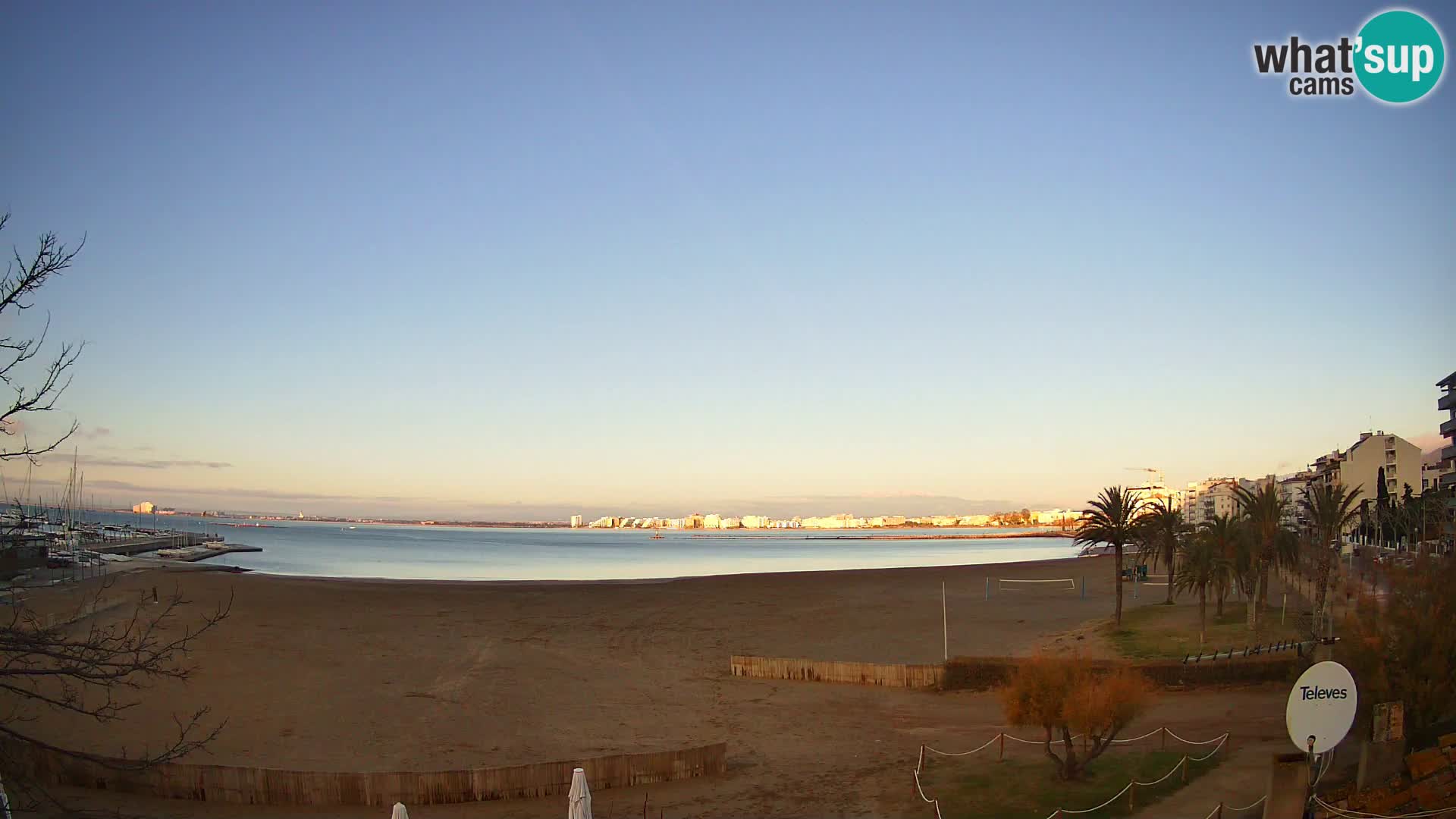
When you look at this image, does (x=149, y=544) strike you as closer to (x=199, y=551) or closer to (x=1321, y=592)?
→ (x=199, y=551)

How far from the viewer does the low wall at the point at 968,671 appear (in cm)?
2120

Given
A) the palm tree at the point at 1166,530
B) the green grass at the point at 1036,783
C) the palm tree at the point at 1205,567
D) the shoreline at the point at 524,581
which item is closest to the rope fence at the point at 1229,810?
the green grass at the point at 1036,783

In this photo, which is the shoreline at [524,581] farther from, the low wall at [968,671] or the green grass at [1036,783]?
the green grass at [1036,783]

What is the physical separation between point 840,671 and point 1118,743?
28.3 feet

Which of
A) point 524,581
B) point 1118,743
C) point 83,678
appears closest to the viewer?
point 83,678

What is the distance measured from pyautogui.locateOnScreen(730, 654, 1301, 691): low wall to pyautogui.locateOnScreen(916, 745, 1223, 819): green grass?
502cm

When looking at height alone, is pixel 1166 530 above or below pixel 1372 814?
above

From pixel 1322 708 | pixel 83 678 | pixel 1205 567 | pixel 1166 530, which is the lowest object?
pixel 1322 708

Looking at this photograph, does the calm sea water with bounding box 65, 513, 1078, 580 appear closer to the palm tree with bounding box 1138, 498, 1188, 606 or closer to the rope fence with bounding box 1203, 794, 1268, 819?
the palm tree with bounding box 1138, 498, 1188, 606

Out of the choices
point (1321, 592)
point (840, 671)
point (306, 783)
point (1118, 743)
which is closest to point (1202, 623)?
point (1321, 592)

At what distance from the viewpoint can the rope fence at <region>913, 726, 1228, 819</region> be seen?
512 inches

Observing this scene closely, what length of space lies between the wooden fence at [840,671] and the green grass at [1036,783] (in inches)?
270

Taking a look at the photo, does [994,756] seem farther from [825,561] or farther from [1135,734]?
[825,561]

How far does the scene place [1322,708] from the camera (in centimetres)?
1120
